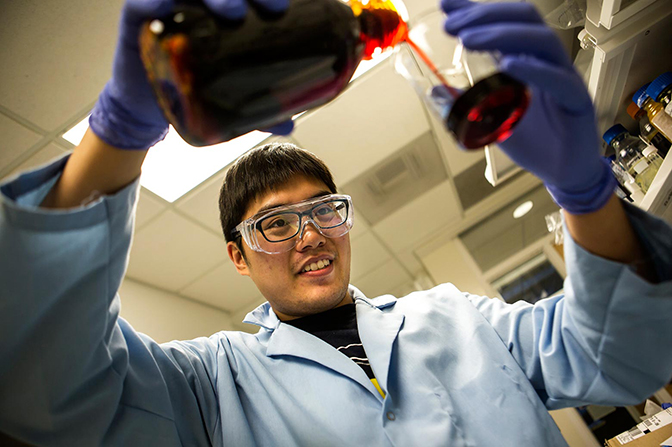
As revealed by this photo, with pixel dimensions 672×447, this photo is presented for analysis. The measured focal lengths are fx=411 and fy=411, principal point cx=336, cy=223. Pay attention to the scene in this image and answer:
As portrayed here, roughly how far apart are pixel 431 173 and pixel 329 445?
3.20 metres

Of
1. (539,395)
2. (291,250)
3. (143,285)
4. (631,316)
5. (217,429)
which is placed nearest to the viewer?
(631,316)

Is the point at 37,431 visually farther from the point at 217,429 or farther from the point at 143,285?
the point at 143,285

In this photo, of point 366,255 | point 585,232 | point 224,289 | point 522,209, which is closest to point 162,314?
point 224,289

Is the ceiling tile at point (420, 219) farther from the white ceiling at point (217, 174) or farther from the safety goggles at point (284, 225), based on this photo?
the safety goggles at point (284, 225)

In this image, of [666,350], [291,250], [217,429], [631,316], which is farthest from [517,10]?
[217,429]

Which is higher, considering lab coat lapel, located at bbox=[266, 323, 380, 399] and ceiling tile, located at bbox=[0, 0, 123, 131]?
ceiling tile, located at bbox=[0, 0, 123, 131]

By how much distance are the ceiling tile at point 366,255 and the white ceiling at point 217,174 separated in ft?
0.06

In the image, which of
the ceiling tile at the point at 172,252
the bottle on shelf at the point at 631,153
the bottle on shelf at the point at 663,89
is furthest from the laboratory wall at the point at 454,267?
the bottle on shelf at the point at 663,89

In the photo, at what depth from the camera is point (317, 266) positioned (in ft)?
4.29

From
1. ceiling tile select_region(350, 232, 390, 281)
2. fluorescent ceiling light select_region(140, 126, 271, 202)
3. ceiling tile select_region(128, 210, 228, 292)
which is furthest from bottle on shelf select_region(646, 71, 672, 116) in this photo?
ceiling tile select_region(350, 232, 390, 281)

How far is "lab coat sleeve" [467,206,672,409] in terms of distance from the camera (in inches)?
Result: 28.2

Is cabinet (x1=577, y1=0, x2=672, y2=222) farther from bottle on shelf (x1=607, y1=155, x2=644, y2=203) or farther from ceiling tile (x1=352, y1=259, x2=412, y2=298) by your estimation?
ceiling tile (x1=352, y1=259, x2=412, y2=298)

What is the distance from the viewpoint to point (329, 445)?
3.19 feet

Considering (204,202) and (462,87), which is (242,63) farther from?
(204,202)
